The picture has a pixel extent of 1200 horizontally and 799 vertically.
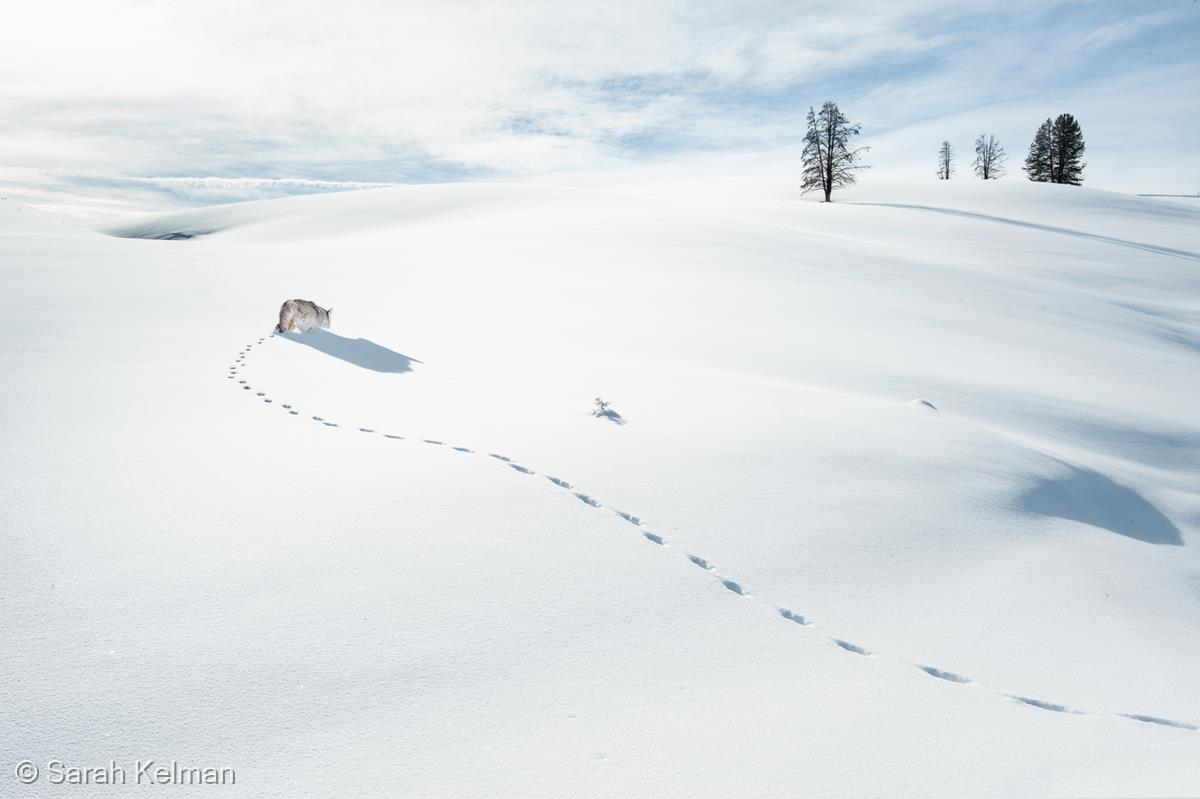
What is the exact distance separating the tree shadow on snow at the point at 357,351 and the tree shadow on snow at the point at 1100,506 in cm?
509

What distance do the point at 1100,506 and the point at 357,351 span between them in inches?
254

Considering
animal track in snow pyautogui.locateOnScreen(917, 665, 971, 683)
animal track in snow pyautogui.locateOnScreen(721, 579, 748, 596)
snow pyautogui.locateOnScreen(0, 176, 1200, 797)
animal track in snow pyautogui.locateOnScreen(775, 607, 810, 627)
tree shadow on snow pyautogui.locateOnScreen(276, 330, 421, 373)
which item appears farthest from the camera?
tree shadow on snow pyautogui.locateOnScreen(276, 330, 421, 373)

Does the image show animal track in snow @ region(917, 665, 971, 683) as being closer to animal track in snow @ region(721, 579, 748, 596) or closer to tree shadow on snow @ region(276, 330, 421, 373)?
animal track in snow @ region(721, 579, 748, 596)

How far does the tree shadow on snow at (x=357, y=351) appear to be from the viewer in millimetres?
6641

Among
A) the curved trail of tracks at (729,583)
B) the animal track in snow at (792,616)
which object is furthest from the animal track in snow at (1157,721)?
the animal track in snow at (792,616)

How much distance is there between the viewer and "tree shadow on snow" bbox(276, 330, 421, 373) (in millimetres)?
6641

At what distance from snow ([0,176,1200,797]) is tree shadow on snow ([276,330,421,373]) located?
80 millimetres

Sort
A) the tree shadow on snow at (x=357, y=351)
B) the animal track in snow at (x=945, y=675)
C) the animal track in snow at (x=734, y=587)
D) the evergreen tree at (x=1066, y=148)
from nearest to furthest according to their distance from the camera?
the animal track in snow at (x=945, y=675) < the animal track in snow at (x=734, y=587) < the tree shadow on snow at (x=357, y=351) < the evergreen tree at (x=1066, y=148)

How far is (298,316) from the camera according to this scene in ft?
25.3

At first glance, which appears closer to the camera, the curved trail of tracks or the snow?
the snow

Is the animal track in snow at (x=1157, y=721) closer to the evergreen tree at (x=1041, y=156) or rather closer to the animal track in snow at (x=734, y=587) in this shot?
the animal track in snow at (x=734, y=587)

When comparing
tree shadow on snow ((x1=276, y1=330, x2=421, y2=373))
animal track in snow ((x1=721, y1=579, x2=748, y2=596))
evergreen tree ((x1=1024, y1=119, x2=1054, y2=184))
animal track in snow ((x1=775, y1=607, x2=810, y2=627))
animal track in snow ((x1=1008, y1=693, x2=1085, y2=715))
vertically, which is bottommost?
animal track in snow ((x1=1008, y1=693, x2=1085, y2=715))

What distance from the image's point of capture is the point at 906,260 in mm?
14977

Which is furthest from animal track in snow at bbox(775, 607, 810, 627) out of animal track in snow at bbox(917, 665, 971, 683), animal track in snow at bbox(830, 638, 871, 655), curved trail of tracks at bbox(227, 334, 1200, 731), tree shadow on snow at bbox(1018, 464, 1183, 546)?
tree shadow on snow at bbox(1018, 464, 1183, 546)
